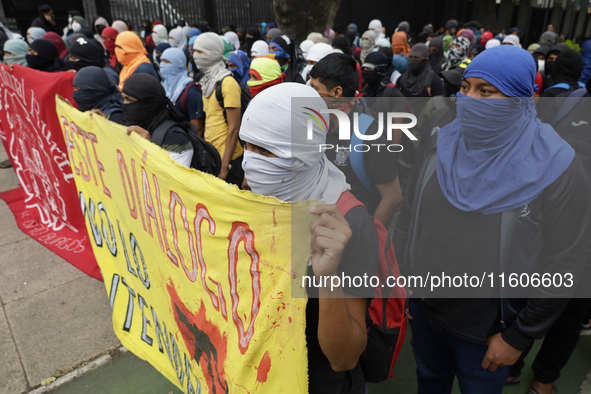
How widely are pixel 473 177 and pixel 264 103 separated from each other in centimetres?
85

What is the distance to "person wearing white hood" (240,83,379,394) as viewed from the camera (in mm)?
1109

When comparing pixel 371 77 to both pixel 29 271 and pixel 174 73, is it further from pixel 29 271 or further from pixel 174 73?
pixel 29 271

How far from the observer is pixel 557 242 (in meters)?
1.43

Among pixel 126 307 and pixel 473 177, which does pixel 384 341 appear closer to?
pixel 473 177

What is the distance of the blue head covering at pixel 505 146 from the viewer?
55.0 inches

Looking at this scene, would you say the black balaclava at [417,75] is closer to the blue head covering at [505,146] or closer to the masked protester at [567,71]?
the masked protester at [567,71]

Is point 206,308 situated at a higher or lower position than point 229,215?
lower

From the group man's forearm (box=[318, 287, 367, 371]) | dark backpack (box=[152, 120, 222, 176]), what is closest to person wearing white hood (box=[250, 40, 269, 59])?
dark backpack (box=[152, 120, 222, 176])

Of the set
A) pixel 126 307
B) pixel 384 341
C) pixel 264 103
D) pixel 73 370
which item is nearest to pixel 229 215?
pixel 264 103

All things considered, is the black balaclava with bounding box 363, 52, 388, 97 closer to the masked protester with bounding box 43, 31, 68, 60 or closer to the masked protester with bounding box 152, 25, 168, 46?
the masked protester with bounding box 43, 31, 68, 60

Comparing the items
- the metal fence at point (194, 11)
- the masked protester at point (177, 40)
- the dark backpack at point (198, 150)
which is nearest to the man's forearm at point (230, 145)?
the dark backpack at point (198, 150)

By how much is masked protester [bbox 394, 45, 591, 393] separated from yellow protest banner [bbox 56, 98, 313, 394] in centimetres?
72

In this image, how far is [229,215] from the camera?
1399 mm

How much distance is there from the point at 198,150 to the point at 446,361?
1.90 m
